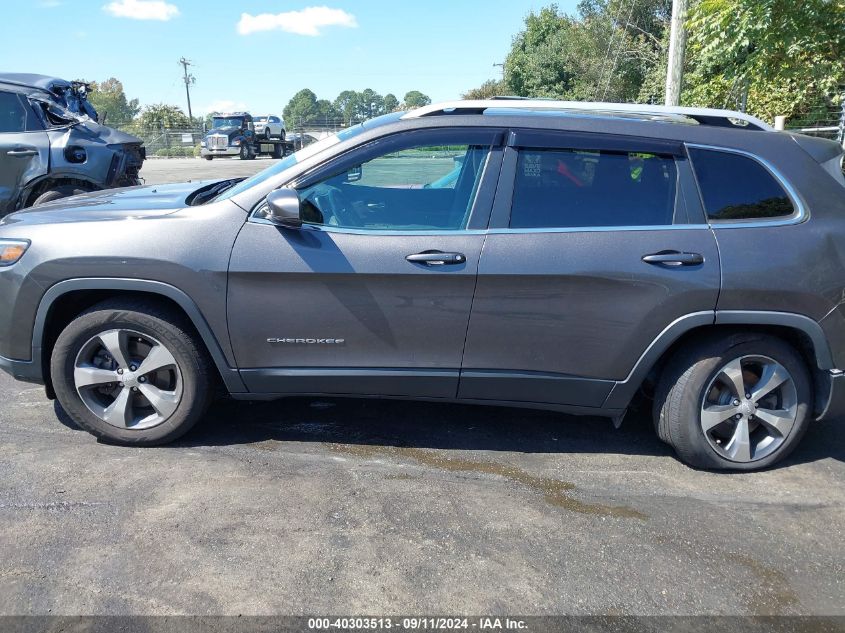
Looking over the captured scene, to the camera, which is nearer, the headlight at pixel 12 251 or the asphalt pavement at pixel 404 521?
the asphalt pavement at pixel 404 521

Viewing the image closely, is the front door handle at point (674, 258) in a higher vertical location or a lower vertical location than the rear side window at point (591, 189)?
lower

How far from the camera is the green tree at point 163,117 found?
62.6 metres

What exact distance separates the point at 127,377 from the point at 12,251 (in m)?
0.88

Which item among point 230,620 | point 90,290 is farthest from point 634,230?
point 90,290

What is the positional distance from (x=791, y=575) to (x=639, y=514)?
66 cm

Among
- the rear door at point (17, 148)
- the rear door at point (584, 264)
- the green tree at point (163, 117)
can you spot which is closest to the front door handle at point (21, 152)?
the rear door at point (17, 148)

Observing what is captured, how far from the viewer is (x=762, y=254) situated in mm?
3352

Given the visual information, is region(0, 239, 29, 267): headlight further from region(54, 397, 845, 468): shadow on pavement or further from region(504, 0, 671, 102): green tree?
region(504, 0, 671, 102): green tree

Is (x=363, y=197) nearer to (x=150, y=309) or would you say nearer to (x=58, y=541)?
(x=150, y=309)

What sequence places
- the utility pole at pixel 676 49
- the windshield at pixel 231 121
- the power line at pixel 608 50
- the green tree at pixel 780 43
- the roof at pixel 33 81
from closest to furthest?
the roof at pixel 33 81 → the green tree at pixel 780 43 → the utility pole at pixel 676 49 → the power line at pixel 608 50 → the windshield at pixel 231 121

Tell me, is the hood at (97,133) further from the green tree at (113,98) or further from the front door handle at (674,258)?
the green tree at (113,98)

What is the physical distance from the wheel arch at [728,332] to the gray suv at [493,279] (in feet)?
0.04

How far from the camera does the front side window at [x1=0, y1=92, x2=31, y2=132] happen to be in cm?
785

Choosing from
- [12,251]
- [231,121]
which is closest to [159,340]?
A: [12,251]
